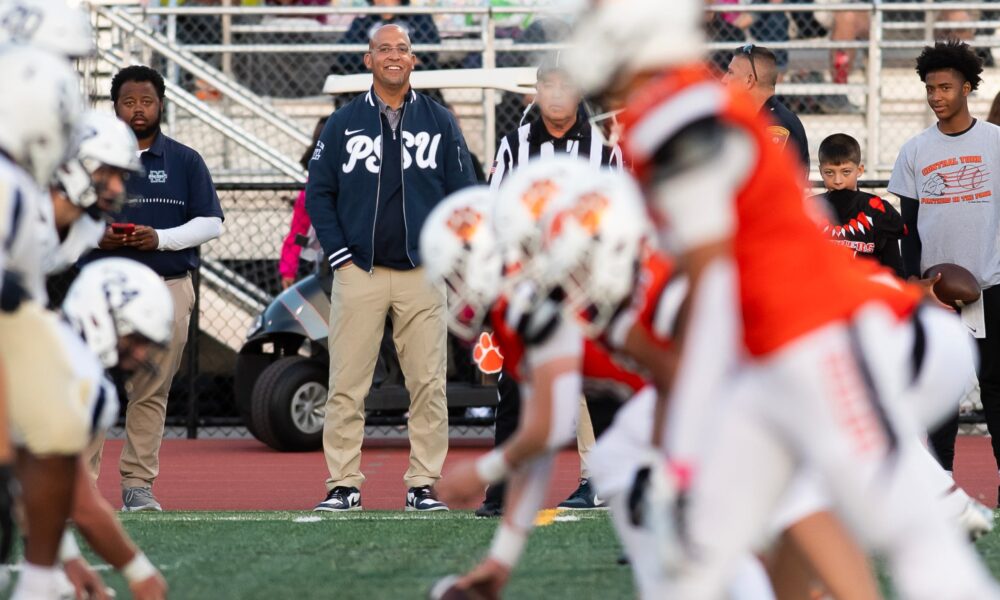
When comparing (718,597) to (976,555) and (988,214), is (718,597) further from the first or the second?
(988,214)

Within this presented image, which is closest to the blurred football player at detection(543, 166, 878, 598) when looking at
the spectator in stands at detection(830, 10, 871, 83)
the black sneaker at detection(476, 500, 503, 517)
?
the black sneaker at detection(476, 500, 503, 517)

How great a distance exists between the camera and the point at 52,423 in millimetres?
4266

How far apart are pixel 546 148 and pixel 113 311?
11.0 ft

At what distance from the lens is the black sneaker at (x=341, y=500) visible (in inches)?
297

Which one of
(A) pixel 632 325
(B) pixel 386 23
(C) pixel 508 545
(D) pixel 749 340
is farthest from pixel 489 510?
(B) pixel 386 23

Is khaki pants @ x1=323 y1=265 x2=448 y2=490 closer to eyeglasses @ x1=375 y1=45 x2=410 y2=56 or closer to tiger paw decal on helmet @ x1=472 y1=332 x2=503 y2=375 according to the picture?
tiger paw decal on helmet @ x1=472 y1=332 x2=503 y2=375

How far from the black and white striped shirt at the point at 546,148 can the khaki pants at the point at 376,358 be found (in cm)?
66

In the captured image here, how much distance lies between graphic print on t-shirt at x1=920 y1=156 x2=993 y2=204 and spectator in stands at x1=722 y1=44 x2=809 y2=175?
60cm

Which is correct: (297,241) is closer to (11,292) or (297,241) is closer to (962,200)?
(962,200)

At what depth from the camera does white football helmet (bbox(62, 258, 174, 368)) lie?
4559mm

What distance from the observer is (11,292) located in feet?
13.7

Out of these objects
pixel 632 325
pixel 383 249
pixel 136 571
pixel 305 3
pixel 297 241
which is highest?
pixel 305 3

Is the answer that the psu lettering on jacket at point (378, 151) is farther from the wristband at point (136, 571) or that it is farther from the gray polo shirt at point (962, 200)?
the wristband at point (136, 571)

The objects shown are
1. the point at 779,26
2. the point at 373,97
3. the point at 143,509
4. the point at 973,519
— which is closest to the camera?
the point at 973,519
